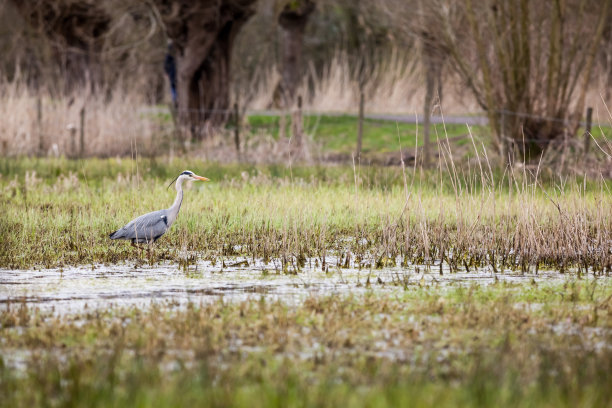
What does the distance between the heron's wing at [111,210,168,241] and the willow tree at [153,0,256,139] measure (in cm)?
1230

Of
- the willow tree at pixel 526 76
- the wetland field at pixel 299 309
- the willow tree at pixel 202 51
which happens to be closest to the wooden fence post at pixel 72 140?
the willow tree at pixel 202 51

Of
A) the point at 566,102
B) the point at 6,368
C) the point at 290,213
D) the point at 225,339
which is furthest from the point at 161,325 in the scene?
the point at 566,102

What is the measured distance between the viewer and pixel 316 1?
28.7m

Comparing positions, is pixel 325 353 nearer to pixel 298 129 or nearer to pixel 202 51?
pixel 298 129

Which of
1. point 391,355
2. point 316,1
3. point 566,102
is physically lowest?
point 391,355

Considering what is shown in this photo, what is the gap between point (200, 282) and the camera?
752 cm

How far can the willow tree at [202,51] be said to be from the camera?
21.5 metres

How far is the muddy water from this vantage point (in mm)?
6789

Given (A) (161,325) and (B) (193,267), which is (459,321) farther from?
(B) (193,267)

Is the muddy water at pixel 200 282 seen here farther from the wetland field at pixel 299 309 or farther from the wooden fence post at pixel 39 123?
the wooden fence post at pixel 39 123

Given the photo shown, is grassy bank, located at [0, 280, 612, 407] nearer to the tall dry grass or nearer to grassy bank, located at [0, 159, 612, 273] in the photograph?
grassy bank, located at [0, 159, 612, 273]

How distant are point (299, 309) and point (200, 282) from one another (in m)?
1.45

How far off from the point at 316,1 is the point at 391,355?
80.0 ft

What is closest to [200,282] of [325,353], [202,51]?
[325,353]
